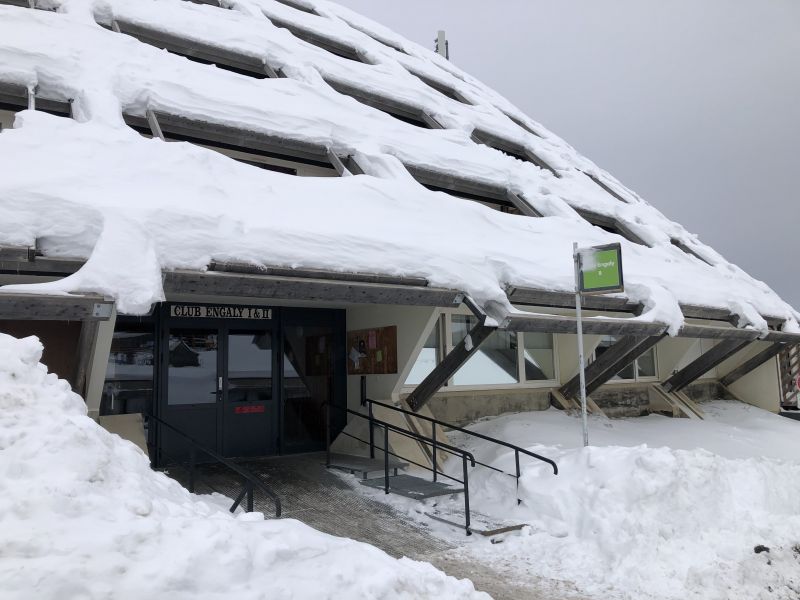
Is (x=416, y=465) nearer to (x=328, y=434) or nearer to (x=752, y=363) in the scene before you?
(x=328, y=434)

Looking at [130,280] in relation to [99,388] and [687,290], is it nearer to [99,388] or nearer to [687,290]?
[99,388]

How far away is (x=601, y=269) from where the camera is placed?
7.62 metres

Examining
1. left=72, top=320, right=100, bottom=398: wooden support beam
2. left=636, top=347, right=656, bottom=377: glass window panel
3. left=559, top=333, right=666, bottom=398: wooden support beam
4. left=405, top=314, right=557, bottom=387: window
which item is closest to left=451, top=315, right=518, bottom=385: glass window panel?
left=405, top=314, right=557, bottom=387: window

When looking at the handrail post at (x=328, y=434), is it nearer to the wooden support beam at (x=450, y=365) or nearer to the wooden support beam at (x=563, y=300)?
the wooden support beam at (x=450, y=365)

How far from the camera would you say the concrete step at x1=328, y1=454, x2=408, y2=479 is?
8.25 metres

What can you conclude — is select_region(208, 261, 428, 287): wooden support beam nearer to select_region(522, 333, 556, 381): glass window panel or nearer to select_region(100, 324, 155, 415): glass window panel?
select_region(100, 324, 155, 415): glass window panel

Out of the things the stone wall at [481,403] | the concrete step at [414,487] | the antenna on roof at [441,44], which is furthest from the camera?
the antenna on roof at [441,44]

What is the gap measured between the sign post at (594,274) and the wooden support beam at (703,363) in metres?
6.61

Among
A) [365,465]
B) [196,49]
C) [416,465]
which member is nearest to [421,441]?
[416,465]

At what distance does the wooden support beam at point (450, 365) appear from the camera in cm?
802

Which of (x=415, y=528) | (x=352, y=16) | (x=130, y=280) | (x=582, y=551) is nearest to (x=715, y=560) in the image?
(x=582, y=551)

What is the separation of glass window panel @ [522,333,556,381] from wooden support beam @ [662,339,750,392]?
3.78 m

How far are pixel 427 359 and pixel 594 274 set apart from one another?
391 cm

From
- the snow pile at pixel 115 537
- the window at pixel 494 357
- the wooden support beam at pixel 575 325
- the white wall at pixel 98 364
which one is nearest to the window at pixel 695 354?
the window at pixel 494 357
